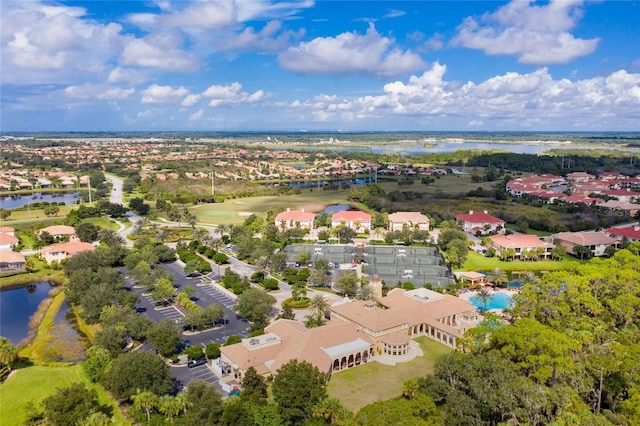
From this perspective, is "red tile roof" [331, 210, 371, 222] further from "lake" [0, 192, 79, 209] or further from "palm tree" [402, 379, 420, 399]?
"lake" [0, 192, 79, 209]

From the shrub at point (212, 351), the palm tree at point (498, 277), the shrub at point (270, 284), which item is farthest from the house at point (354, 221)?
the shrub at point (212, 351)

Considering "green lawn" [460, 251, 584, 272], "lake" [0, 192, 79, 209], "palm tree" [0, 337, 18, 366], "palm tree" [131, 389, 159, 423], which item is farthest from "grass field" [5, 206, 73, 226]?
"green lawn" [460, 251, 584, 272]

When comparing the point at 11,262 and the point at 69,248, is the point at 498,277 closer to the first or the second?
the point at 69,248

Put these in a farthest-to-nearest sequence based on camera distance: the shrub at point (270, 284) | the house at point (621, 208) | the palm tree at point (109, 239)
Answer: the house at point (621, 208) < the palm tree at point (109, 239) < the shrub at point (270, 284)

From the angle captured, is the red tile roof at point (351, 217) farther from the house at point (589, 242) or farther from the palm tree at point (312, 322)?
the palm tree at point (312, 322)

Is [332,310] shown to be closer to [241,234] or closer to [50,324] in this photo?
[50,324]
